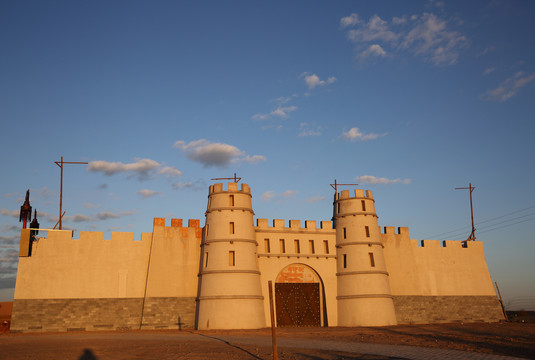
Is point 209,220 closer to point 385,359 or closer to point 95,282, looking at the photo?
point 95,282

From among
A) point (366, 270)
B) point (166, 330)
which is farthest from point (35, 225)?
point (366, 270)

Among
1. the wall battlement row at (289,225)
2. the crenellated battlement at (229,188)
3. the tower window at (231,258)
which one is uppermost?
the crenellated battlement at (229,188)

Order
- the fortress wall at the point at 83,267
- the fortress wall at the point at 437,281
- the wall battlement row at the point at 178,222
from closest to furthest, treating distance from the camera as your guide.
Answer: the fortress wall at the point at 83,267
the wall battlement row at the point at 178,222
the fortress wall at the point at 437,281

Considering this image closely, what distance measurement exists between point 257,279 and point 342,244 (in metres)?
7.42

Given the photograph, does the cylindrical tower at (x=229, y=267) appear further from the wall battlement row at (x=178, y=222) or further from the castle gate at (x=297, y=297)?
the castle gate at (x=297, y=297)

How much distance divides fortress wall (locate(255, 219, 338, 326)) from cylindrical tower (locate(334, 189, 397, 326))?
62cm

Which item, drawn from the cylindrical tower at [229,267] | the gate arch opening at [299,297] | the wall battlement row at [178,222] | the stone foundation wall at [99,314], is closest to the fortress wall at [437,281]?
the gate arch opening at [299,297]

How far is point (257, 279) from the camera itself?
32500 millimetres

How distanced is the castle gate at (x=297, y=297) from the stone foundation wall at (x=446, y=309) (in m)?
6.98

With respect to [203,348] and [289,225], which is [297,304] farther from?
[203,348]

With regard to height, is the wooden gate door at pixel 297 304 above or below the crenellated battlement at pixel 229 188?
below

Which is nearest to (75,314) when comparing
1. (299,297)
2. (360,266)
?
(299,297)

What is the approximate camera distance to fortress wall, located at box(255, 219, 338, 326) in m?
33.9

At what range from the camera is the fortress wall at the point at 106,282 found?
98.4 feet
